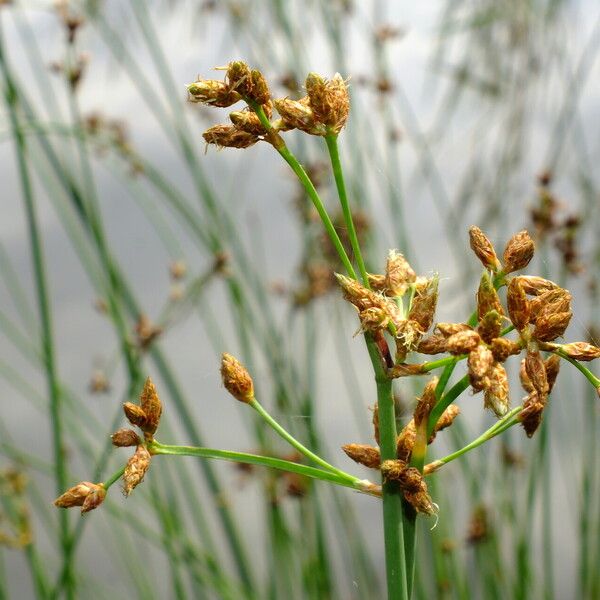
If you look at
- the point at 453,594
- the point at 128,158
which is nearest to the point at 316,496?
the point at 453,594

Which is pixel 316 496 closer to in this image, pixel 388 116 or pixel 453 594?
pixel 453 594

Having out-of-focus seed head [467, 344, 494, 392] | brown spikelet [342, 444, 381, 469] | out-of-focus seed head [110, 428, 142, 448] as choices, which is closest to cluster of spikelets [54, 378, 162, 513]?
out-of-focus seed head [110, 428, 142, 448]

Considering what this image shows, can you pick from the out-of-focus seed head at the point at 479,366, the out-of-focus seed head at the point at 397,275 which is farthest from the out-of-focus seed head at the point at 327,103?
the out-of-focus seed head at the point at 479,366

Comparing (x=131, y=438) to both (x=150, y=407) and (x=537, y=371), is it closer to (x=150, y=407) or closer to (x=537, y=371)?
(x=150, y=407)

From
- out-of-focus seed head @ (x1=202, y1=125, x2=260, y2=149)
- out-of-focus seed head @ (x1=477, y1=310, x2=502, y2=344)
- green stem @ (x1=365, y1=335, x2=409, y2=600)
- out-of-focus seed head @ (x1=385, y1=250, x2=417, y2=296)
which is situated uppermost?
out-of-focus seed head @ (x1=202, y1=125, x2=260, y2=149)

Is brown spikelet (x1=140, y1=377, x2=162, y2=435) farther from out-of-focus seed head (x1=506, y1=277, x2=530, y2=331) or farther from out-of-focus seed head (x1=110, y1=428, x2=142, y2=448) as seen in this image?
out-of-focus seed head (x1=506, y1=277, x2=530, y2=331)

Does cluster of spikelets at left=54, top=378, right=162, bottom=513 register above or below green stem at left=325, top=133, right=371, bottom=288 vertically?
below

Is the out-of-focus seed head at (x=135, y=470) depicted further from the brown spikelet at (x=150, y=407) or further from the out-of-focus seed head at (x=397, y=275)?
the out-of-focus seed head at (x=397, y=275)

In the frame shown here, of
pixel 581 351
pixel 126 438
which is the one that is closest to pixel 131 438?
pixel 126 438
